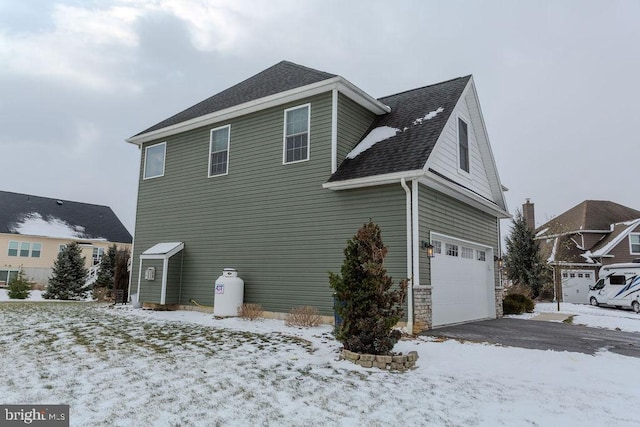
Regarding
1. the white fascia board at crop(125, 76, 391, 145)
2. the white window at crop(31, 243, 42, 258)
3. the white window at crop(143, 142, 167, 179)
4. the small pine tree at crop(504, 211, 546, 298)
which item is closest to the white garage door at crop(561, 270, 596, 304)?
the small pine tree at crop(504, 211, 546, 298)

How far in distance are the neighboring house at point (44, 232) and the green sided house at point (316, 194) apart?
18.5m

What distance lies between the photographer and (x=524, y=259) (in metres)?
22.7

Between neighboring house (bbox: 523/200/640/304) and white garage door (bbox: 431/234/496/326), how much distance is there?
13030 mm

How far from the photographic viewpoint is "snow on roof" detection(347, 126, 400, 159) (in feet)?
35.4

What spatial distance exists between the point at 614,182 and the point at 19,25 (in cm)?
4262

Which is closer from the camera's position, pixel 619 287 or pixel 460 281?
pixel 460 281

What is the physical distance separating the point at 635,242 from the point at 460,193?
23.0m

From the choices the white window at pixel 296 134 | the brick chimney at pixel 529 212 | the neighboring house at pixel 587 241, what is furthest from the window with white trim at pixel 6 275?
Answer: the neighboring house at pixel 587 241

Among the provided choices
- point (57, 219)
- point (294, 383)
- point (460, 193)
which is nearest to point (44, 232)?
point (57, 219)

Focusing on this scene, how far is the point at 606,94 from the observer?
23562mm

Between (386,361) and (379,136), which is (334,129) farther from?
(386,361)

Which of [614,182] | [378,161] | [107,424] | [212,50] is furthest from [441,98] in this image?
[614,182]

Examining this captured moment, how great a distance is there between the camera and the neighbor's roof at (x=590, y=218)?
29.0 metres

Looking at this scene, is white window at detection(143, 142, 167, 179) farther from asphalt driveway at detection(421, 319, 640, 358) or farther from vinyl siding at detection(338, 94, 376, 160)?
asphalt driveway at detection(421, 319, 640, 358)
